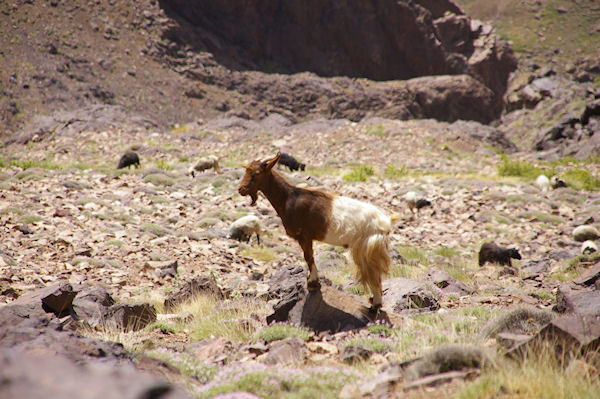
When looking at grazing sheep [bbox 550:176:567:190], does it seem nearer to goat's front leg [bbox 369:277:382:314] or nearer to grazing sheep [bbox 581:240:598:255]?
grazing sheep [bbox 581:240:598:255]

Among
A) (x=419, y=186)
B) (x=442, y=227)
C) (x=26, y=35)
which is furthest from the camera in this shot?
(x=26, y=35)

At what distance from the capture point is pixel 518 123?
49.0 m

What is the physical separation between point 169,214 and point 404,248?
6445 mm

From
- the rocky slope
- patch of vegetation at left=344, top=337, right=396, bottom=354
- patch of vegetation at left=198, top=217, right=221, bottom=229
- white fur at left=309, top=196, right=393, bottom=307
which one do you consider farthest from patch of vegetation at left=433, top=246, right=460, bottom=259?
patch of vegetation at left=344, top=337, right=396, bottom=354

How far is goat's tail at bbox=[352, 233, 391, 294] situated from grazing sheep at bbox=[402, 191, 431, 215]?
9.33 meters

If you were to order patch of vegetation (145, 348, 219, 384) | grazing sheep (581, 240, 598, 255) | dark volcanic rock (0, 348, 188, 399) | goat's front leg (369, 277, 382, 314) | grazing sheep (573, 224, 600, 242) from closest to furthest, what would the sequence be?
dark volcanic rock (0, 348, 188, 399) → patch of vegetation (145, 348, 219, 384) → goat's front leg (369, 277, 382, 314) → grazing sheep (581, 240, 598, 255) → grazing sheep (573, 224, 600, 242)

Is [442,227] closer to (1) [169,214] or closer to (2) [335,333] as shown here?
(1) [169,214]

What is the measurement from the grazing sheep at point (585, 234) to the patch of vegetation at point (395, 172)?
336 inches

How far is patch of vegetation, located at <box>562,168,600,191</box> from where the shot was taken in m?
17.4

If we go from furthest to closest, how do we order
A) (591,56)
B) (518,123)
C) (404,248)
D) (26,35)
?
(591,56) → (518,123) → (26,35) → (404,248)

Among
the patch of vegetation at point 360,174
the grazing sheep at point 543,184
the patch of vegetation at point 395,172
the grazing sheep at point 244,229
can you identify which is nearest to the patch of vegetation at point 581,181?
the grazing sheep at point 543,184

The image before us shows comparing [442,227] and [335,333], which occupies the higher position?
[335,333]

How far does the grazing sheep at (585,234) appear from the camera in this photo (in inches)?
461

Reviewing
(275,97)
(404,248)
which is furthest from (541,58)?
(404,248)
